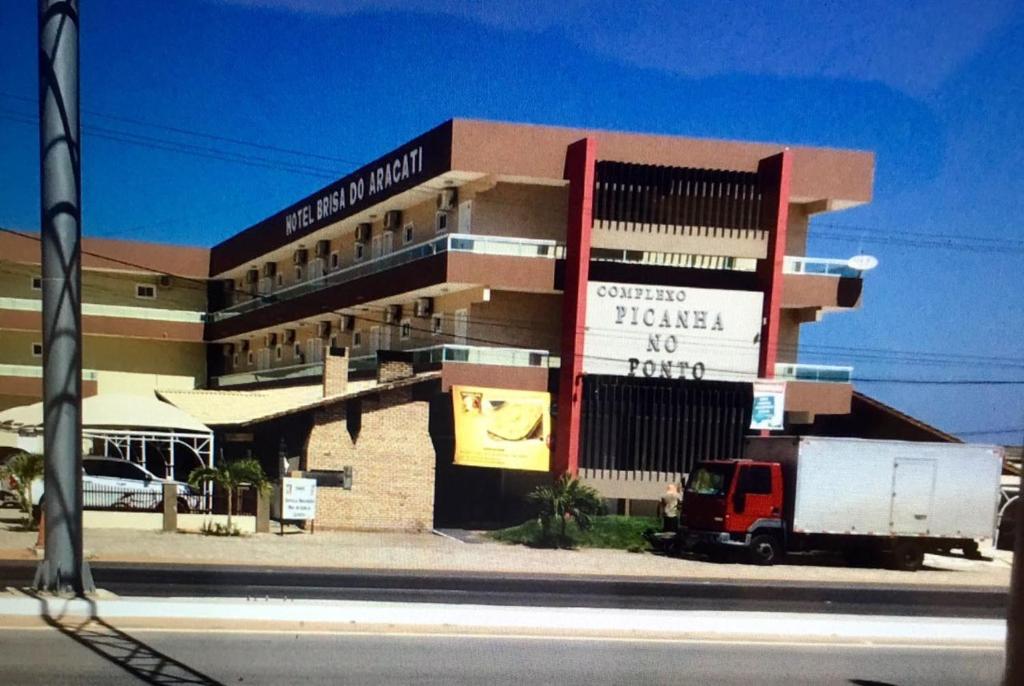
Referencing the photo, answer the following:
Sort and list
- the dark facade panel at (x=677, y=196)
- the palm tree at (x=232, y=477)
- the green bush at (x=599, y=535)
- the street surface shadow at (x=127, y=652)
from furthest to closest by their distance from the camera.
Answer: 1. the dark facade panel at (x=677, y=196)
2. the green bush at (x=599, y=535)
3. the palm tree at (x=232, y=477)
4. the street surface shadow at (x=127, y=652)

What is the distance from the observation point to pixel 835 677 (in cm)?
912

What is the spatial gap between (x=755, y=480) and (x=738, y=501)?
621 mm

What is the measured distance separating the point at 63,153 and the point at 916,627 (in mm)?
11363

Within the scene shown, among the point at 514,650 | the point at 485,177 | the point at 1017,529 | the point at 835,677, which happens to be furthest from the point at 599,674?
the point at 485,177

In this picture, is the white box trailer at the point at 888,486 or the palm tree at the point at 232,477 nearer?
the white box trailer at the point at 888,486

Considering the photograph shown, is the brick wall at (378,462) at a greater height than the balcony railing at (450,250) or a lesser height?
lesser

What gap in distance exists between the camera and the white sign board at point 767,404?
75.1 feet

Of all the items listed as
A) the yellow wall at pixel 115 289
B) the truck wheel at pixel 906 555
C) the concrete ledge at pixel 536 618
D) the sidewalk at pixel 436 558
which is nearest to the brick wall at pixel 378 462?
the sidewalk at pixel 436 558

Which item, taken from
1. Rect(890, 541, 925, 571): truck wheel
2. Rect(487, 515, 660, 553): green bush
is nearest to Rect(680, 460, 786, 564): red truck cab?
Rect(487, 515, 660, 553): green bush

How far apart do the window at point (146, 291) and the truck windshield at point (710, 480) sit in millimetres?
23814

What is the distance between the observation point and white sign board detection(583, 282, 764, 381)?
22.4 m

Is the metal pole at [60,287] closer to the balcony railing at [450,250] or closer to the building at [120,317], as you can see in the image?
the balcony railing at [450,250]

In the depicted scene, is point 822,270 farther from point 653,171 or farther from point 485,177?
point 485,177

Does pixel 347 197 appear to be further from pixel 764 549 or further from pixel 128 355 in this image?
pixel 764 549
